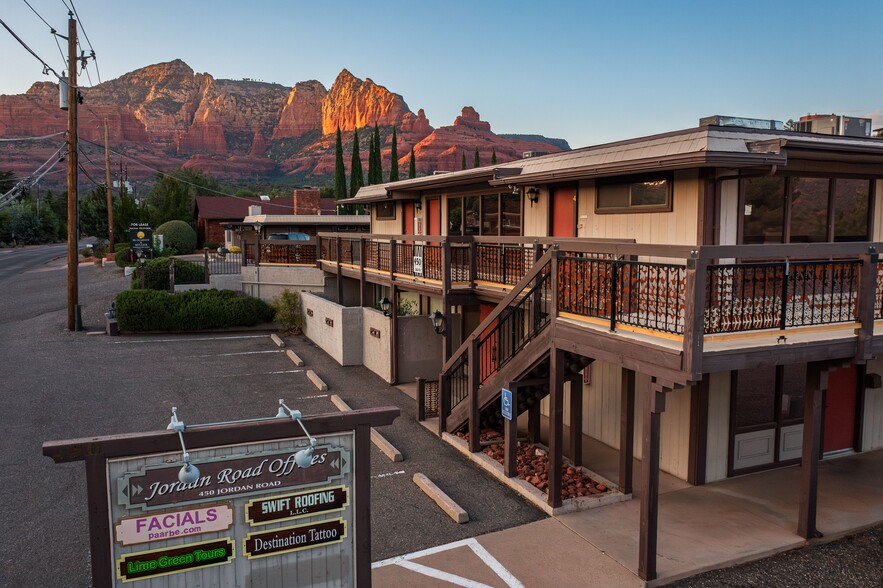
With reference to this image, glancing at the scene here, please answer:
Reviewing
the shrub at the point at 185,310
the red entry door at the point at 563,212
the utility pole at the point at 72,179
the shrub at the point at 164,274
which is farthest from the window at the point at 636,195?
the utility pole at the point at 72,179

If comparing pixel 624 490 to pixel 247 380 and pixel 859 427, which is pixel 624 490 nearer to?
pixel 859 427

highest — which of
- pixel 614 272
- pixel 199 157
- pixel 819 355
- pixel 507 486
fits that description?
pixel 199 157

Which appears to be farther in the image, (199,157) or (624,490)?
(199,157)

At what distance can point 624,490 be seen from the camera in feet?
32.8

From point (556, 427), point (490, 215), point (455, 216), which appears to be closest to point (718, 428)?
point (556, 427)

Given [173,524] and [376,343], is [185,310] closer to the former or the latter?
[376,343]

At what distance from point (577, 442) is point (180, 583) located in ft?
24.7

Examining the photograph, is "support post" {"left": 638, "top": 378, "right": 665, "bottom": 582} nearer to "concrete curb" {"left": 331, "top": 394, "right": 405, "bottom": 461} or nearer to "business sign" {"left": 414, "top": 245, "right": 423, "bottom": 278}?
"concrete curb" {"left": 331, "top": 394, "right": 405, "bottom": 461}

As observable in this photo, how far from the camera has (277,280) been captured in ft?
85.7

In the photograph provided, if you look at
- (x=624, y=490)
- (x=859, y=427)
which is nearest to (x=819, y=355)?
(x=624, y=490)

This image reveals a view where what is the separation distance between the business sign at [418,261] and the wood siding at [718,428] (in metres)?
7.60

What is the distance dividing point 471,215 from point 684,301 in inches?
422

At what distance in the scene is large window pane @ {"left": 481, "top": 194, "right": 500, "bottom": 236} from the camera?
1616 centimetres

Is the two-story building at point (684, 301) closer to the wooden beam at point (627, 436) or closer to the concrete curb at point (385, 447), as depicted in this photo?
the wooden beam at point (627, 436)
